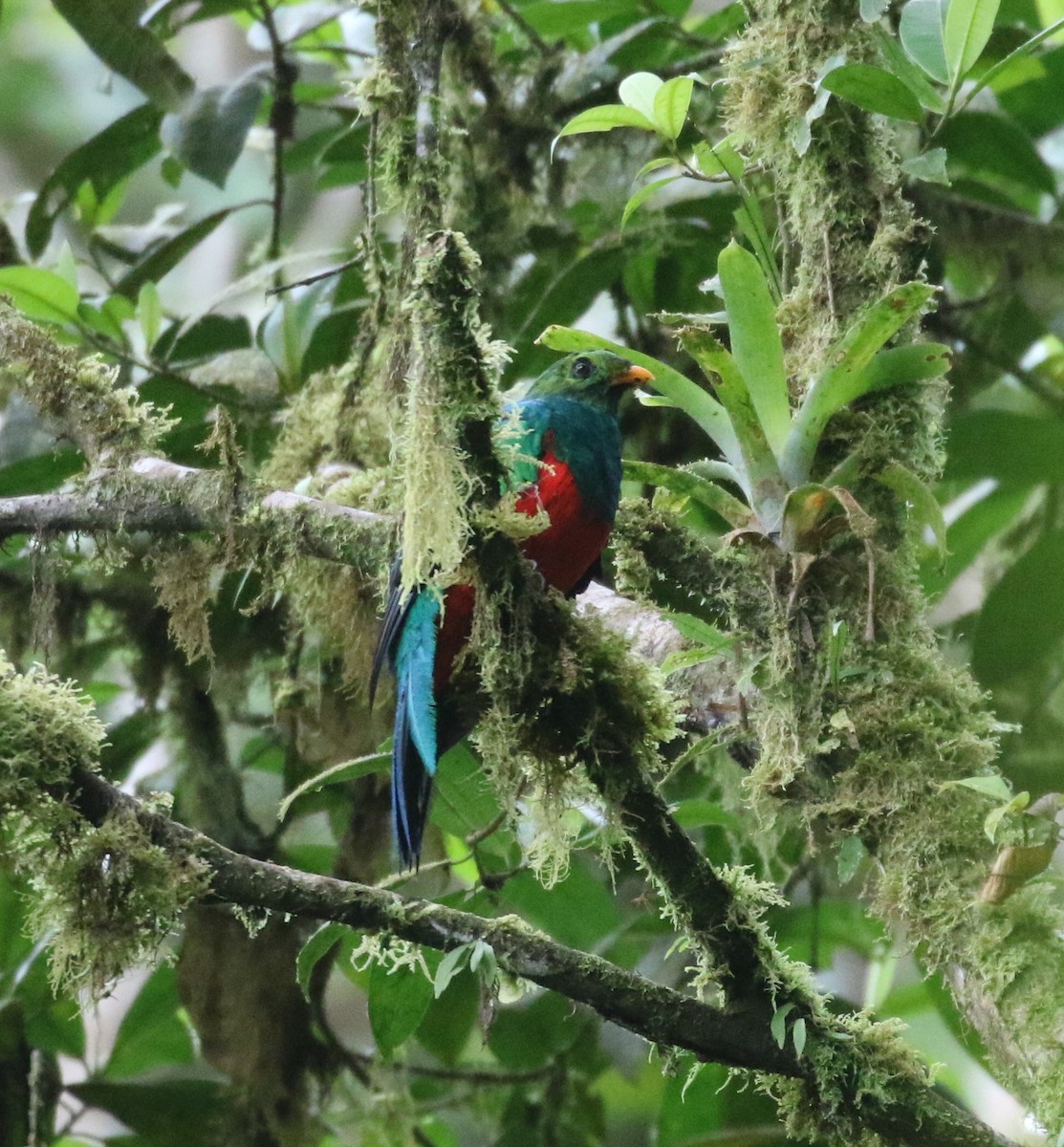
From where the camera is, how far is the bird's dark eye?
312cm

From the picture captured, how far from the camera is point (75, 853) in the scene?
1.73 metres

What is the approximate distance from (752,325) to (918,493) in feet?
1.26

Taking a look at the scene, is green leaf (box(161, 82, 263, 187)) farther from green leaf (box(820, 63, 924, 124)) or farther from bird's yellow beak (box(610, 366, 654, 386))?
→ green leaf (box(820, 63, 924, 124))

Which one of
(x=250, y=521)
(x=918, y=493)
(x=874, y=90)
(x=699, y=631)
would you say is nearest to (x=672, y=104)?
(x=874, y=90)

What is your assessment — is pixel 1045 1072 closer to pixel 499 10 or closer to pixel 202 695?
pixel 202 695

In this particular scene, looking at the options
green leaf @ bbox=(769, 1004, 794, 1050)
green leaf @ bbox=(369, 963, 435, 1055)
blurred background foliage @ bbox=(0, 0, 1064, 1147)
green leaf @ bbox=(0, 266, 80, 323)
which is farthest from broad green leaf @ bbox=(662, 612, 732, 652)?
green leaf @ bbox=(0, 266, 80, 323)

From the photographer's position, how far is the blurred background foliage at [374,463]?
10.7 feet

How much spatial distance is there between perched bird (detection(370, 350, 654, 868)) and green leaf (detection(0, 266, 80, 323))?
112 cm

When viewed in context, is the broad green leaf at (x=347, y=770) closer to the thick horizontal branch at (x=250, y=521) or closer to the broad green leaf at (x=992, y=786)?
Answer: the thick horizontal branch at (x=250, y=521)

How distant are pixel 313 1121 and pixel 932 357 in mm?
2571

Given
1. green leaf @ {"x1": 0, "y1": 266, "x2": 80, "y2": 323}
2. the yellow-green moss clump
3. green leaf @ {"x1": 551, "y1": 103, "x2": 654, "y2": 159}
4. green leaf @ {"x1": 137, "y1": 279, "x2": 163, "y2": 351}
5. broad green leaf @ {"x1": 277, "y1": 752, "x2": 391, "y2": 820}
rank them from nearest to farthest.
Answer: the yellow-green moss clump < broad green leaf @ {"x1": 277, "y1": 752, "x2": 391, "y2": 820} < green leaf @ {"x1": 551, "y1": 103, "x2": 654, "y2": 159} < green leaf @ {"x1": 0, "y1": 266, "x2": 80, "y2": 323} < green leaf @ {"x1": 137, "y1": 279, "x2": 163, "y2": 351}

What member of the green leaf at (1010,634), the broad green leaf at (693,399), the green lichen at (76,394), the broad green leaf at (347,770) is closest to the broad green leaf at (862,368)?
the broad green leaf at (693,399)

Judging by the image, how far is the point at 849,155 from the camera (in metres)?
2.48

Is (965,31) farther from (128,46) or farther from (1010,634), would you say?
(128,46)
